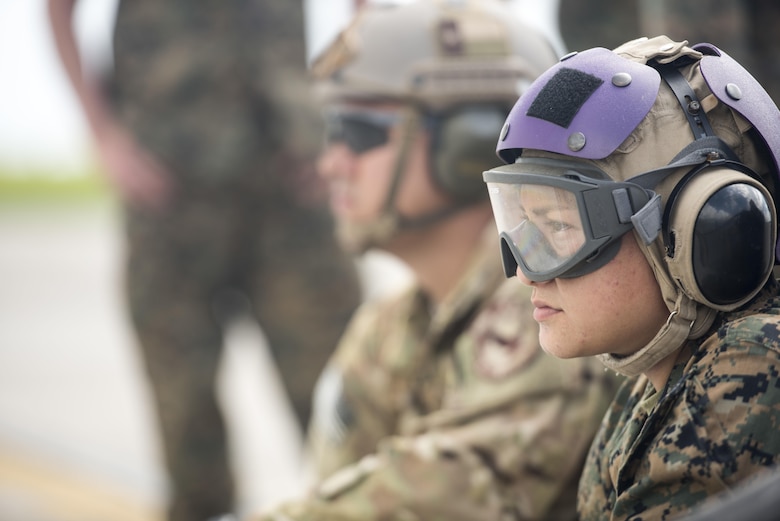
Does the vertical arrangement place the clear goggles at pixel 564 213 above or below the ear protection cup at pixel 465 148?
above

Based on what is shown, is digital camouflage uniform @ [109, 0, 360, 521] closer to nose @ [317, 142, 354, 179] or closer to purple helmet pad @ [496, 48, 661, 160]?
nose @ [317, 142, 354, 179]

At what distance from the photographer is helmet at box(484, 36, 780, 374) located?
4.54 feet

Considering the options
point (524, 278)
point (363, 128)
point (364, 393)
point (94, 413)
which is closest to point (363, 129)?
point (363, 128)

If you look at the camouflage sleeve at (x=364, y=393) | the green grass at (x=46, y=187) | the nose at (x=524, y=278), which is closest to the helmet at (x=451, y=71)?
the camouflage sleeve at (x=364, y=393)

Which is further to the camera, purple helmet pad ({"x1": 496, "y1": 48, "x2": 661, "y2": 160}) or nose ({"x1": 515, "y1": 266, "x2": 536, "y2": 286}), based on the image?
nose ({"x1": 515, "y1": 266, "x2": 536, "y2": 286})

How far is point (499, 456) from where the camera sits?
204cm

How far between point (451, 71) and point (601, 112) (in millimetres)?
1054

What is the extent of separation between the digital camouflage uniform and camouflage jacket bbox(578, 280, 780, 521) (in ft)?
8.59

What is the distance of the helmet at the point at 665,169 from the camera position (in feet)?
4.54

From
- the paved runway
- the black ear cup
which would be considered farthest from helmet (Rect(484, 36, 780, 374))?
the paved runway

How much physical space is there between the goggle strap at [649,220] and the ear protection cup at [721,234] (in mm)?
18

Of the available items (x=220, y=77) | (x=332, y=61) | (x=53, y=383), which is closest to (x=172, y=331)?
(x=220, y=77)

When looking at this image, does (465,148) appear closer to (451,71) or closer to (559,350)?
(451,71)

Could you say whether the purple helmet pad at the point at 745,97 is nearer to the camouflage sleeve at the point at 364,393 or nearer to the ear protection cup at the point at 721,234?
the ear protection cup at the point at 721,234
